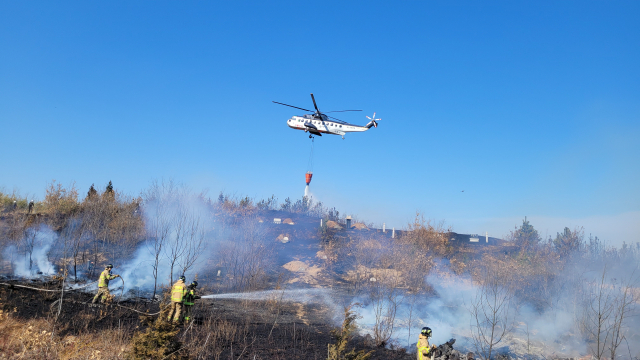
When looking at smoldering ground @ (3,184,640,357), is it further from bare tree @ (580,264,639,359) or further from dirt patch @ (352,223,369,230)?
dirt patch @ (352,223,369,230)

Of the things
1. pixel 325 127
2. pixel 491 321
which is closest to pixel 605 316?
pixel 491 321

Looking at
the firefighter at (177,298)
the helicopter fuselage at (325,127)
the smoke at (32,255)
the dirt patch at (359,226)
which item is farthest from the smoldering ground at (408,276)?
the helicopter fuselage at (325,127)

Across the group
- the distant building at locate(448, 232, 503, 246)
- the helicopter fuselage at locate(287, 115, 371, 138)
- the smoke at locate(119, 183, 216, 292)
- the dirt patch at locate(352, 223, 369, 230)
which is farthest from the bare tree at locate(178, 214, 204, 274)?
the distant building at locate(448, 232, 503, 246)

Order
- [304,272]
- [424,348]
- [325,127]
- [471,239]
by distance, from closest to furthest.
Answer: [424,348] → [325,127] → [304,272] → [471,239]

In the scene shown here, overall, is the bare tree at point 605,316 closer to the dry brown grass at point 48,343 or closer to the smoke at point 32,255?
the dry brown grass at point 48,343

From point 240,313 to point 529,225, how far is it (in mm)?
40059

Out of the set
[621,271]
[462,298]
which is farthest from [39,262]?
[621,271]

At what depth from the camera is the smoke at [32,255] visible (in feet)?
88.1

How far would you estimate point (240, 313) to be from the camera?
67.1ft

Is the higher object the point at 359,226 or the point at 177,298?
the point at 359,226

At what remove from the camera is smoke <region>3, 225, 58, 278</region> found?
88.1ft

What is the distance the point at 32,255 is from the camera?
29.8 metres

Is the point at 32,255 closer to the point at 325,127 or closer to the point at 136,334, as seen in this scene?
the point at 136,334

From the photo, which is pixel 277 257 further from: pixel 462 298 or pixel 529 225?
pixel 529 225
